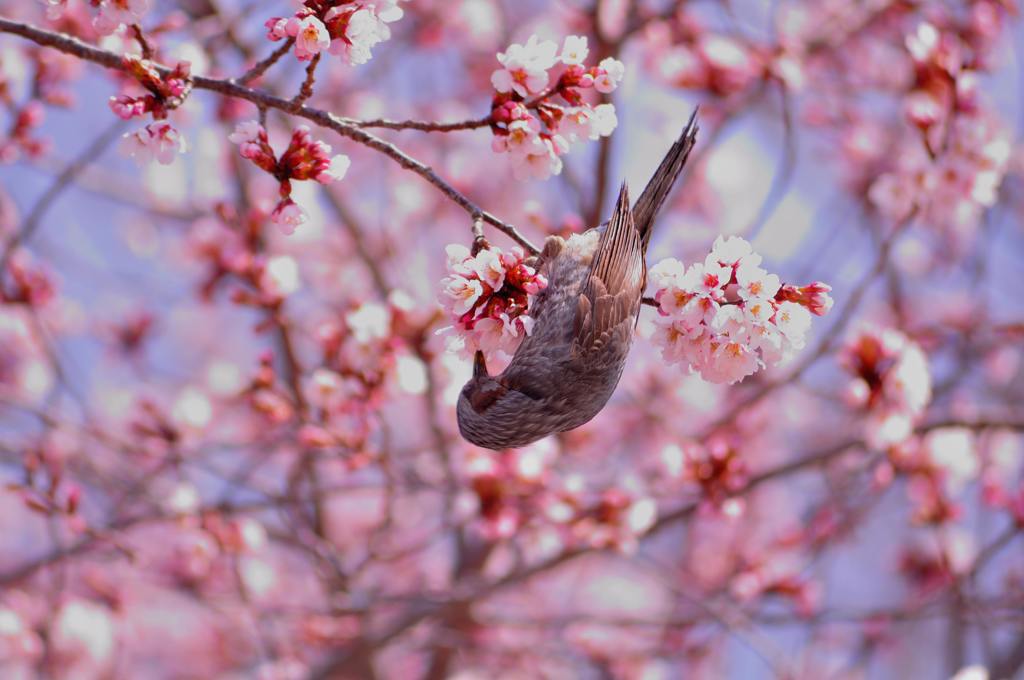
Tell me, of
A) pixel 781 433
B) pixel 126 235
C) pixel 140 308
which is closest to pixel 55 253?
pixel 140 308

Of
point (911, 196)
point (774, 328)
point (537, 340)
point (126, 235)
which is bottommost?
point (774, 328)

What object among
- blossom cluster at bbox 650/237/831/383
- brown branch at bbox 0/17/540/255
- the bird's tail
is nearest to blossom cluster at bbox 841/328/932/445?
the bird's tail

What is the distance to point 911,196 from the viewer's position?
3889mm

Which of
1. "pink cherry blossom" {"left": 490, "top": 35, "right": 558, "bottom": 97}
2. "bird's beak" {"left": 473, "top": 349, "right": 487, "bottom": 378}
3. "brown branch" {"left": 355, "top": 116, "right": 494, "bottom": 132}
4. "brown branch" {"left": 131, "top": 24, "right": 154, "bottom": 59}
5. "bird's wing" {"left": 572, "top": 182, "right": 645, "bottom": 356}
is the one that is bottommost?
"bird's beak" {"left": 473, "top": 349, "right": 487, "bottom": 378}

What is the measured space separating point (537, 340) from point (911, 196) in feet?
8.31

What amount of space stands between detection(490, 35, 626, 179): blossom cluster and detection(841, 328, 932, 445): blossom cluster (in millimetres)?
1748

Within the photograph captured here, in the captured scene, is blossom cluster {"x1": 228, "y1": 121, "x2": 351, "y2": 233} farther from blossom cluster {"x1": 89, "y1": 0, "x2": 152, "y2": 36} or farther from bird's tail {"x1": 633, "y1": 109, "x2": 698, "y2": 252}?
bird's tail {"x1": 633, "y1": 109, "x2": 698, "y2": 252}

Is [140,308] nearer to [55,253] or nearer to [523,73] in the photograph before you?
[55,253]

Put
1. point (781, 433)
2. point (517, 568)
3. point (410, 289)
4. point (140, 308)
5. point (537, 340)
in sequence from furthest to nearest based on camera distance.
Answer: point (781, 433), point (140, 308), point (410, 289), point (517, 568), point (537, 340)

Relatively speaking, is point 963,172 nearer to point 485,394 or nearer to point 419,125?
point 485,394

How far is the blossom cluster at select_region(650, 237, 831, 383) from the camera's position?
176 cm

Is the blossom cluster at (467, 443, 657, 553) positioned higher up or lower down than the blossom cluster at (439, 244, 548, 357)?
higher up

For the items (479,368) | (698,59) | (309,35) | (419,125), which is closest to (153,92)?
(309,35)

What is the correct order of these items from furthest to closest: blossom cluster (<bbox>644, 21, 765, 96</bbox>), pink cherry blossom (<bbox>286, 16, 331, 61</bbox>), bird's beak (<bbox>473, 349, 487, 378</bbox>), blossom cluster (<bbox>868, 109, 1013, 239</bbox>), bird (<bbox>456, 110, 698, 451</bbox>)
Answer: blossom cluster (<bbox>644, 21, 765, 96</bbox>)
blossom cluster (<bbox>868, 109, 1013, 239</bbox>)
bird's beak (<bbox>473, 349, 487, 378</bbox>)
bird (<bbox>456, 110, 698, 451</bbox>)
pink cherry blossom (<bbox>286, 16, 331, 61</bbox>)
